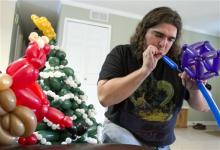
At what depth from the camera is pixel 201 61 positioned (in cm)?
58

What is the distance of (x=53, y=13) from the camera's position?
3787mm

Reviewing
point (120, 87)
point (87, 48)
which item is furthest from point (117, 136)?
point (87, 48)

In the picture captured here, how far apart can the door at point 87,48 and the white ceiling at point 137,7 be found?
294mm

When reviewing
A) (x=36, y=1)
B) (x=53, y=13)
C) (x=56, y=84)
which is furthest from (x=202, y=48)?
(x=53, y=13)

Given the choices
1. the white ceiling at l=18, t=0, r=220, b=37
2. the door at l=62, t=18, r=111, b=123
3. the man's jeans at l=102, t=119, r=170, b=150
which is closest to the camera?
the man's jeans at l=102, t=119, r=170, b=150

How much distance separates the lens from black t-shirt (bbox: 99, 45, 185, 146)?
0.75m

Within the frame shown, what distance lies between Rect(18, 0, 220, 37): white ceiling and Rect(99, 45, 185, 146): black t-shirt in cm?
259

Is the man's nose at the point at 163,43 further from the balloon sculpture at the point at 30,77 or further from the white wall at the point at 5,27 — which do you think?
the white wall at the point at 5,27

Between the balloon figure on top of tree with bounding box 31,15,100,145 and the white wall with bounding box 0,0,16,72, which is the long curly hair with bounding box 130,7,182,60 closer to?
A: the balloon figure on top of tree with bounding box 31,15,100,145

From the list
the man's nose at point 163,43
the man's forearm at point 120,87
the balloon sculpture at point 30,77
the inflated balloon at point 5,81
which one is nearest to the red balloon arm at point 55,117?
the balloon sculpture at point 30,77

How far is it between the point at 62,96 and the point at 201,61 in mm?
401

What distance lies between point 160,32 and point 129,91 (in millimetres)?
256

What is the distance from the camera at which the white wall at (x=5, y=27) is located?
110 inches

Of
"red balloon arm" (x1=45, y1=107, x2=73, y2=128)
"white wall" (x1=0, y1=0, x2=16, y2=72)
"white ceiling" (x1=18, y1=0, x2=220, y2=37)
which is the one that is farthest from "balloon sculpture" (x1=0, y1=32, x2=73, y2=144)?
"white ceiling" (x1=18, y1=0, x2=220, y2=37)
